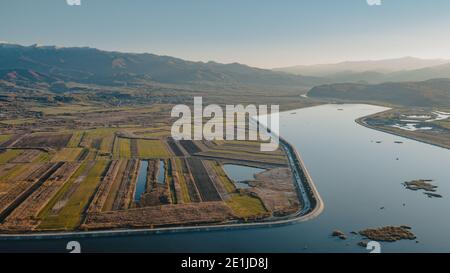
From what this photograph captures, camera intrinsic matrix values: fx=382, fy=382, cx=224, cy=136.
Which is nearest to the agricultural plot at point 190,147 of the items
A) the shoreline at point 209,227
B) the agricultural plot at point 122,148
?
the agricultural plot at point 122,148

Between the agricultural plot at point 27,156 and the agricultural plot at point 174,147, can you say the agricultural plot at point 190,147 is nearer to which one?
the agricultural plot at point 174,147

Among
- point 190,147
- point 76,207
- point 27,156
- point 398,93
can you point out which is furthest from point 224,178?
point 398,93

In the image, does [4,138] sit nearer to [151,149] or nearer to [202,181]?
[151,149]

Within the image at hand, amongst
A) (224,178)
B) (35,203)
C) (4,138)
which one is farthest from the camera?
(4,138)

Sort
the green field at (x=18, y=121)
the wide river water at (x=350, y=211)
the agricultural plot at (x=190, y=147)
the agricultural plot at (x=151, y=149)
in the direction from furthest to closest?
the green field at (x=18, y=121) < the agricultural plot at (x=190, y=147) < the agricultural plot at (x=151, y=149) < the wide river water at (x=350, y=211)

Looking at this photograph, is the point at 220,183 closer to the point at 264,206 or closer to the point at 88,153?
the point at 264,206

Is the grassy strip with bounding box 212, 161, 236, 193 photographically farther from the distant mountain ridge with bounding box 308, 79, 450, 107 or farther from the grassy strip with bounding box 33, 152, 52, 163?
the distant mountain ridge with bounding box 308, 79, 450, 107

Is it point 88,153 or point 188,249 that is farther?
point 88,153
